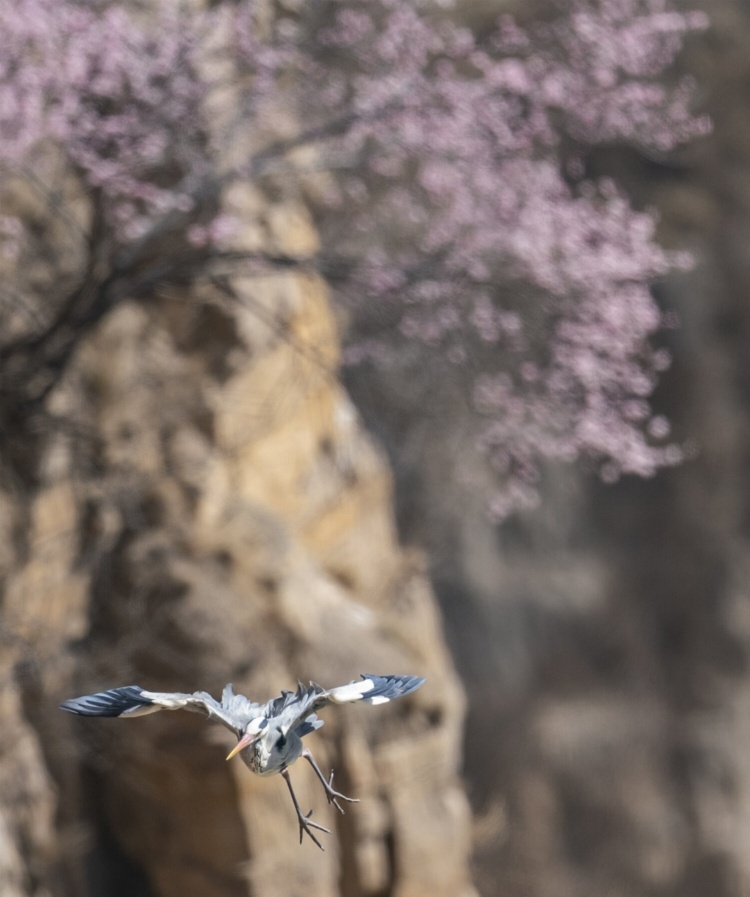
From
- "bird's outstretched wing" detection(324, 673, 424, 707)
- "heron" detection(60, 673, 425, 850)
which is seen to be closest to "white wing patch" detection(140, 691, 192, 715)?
"heron" detection(60, 673, 425, 850)

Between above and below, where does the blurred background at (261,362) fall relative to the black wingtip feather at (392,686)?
below

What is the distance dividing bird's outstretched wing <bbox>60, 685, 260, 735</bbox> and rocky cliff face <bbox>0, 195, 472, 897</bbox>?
278cm

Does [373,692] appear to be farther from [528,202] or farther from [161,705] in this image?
[528,202]

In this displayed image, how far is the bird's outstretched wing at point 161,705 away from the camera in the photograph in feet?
3.59

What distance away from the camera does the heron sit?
1061mm

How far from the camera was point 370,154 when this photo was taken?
4.04m

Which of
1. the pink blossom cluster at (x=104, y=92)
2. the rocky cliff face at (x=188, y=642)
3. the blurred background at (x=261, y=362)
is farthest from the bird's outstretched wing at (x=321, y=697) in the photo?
the rocky cliff face at (x=188, y=642)

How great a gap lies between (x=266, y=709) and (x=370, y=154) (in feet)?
10.4

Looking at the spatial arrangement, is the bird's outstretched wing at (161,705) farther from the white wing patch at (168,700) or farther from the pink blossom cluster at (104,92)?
the pink blossom cluster at (104,92)

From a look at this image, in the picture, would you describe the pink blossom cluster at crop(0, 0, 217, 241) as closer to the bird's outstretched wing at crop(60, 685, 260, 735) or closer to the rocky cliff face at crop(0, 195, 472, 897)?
the rocky cliff face at crop(0, 195, 472, 897)

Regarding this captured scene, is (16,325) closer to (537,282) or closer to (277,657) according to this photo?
(277,657)

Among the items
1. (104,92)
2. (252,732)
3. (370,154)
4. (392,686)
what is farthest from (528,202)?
(252,732)

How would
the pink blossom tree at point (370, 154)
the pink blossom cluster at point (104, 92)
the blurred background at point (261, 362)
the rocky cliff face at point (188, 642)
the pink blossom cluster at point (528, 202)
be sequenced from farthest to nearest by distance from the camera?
the rocky cliff face at point (188, 642) → the pink blossom cluster at point (528, 202) → the blurred background at point (261, 362) → the pink blossom tree at point (370, 154) → the pink blossom cluster at point (104, 92)

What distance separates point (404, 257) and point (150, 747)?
2302 mm
